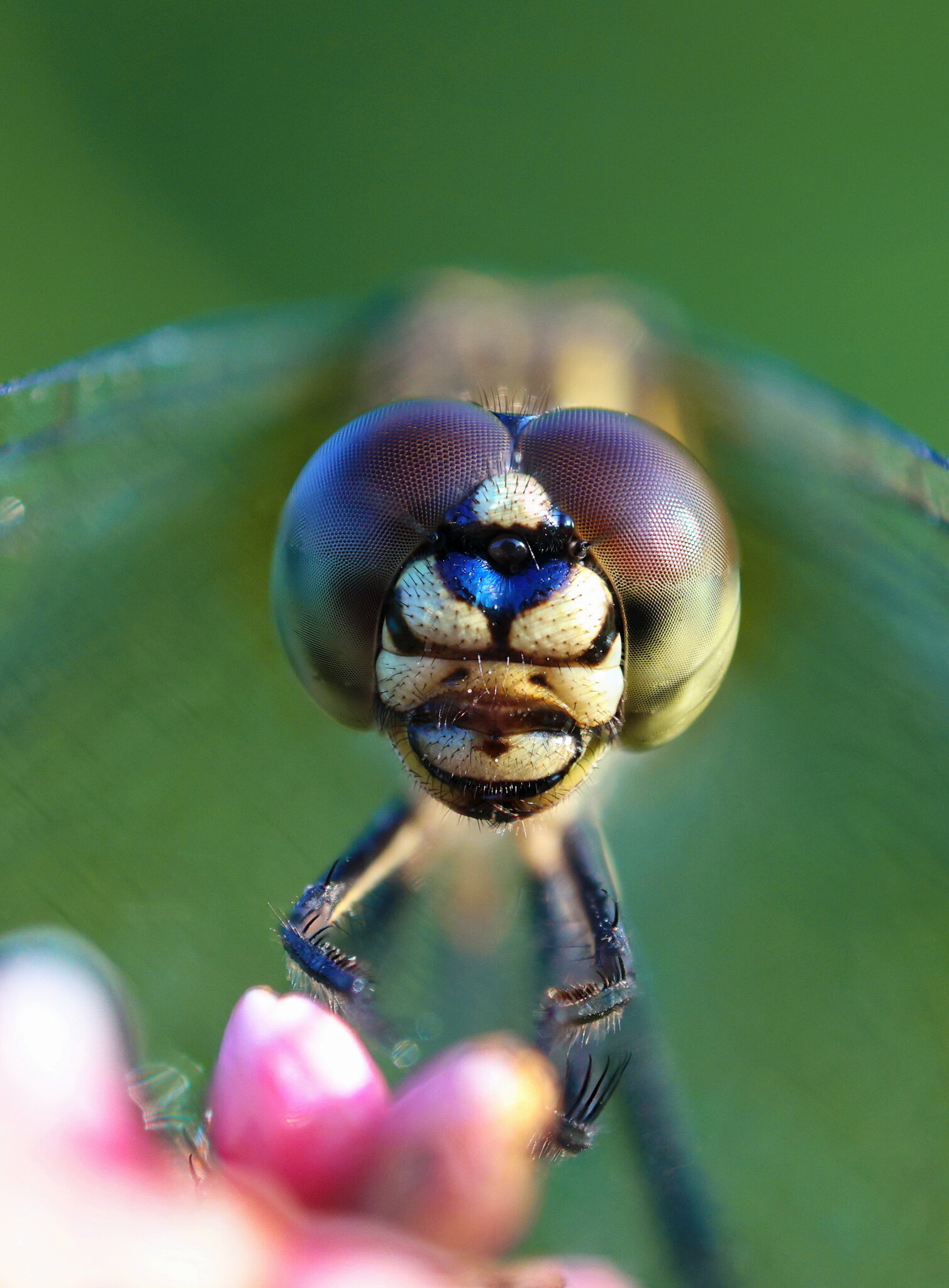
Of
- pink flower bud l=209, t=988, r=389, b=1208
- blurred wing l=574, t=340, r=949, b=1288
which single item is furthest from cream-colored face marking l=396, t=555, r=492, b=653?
blurred wing l=574, t=340, r=949, b=1288

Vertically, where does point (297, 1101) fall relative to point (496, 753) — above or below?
below

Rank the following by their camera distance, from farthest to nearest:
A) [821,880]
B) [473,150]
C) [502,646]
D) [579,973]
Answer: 1. [473,150]
2. [821,880]
3. [579,973]
4. [502,646]

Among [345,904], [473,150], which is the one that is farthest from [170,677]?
[473,150]

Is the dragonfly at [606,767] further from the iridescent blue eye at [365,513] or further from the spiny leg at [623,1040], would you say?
the iridescent blue eye at [365,513]

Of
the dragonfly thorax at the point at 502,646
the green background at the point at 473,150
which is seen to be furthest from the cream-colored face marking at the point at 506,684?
the green background at the point at 473,150

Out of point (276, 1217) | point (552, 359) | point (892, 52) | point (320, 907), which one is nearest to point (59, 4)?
point (892, 52)

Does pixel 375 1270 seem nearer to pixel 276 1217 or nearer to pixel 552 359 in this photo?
pixel 276 1217

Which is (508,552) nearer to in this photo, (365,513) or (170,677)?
(365,513)
